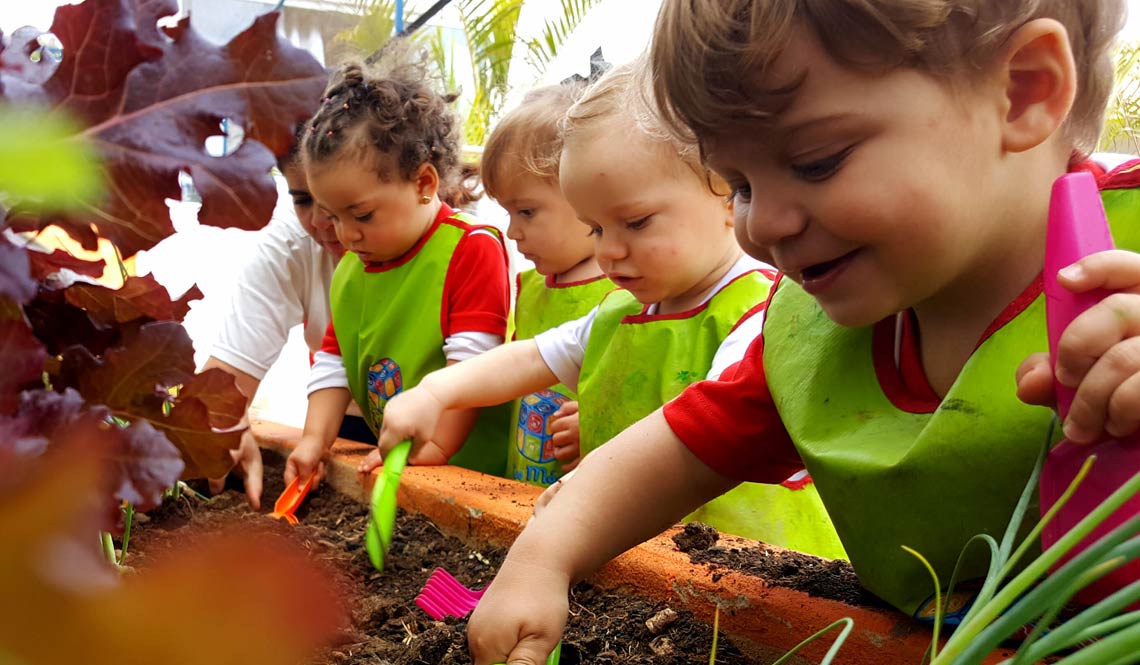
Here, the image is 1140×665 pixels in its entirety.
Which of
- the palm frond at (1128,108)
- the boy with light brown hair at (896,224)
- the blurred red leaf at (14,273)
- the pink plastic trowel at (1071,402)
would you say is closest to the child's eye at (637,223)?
the boy with light brown hair at (896,224)

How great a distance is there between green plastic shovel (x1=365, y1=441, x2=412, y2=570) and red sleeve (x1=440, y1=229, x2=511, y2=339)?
0.77 metres

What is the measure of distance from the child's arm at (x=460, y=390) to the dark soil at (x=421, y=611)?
0.46 ft

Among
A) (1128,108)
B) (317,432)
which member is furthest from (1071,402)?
(1128,108)

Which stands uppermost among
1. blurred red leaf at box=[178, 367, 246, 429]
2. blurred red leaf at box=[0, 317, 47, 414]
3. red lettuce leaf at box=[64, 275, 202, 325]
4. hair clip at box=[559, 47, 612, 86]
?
blurred red leaf at box=[0, 317, 47, 414]

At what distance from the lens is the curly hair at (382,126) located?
6.97 feet

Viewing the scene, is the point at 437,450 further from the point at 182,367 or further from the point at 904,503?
the point at 182,367

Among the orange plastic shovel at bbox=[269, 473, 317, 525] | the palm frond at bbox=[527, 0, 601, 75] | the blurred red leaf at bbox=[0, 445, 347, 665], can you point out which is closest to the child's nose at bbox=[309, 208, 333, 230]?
the orange plastic shovel at bbox=[269, 473, 317, 525]

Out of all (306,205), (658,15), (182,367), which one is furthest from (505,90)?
(182,367)

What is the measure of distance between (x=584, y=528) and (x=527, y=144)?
117cm

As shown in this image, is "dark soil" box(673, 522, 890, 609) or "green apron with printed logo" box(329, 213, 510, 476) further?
"green apron with printed logo" box(329, 213, 510, 476)

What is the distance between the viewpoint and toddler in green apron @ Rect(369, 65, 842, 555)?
4.90 ft

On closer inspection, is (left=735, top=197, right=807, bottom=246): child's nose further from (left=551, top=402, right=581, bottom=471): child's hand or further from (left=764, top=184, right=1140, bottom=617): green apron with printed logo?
(left=551, top=402, right=581, bottom=471): child's hand

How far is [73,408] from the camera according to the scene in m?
0.35

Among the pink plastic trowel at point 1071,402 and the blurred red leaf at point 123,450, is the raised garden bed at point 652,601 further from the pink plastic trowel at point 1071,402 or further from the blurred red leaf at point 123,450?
the blurred red leaf at point 123,450
